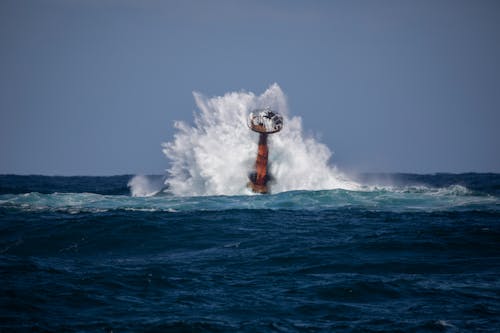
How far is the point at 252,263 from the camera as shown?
10.2 m

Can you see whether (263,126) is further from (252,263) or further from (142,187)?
(252,263)

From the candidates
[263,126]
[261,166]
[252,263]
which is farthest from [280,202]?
[252,263]

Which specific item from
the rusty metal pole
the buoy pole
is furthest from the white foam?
the rusty metal pole

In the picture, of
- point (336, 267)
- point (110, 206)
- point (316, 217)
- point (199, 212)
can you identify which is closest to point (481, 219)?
point (316, 217)

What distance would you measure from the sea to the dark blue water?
31 mm

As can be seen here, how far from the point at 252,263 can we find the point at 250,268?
362 mm

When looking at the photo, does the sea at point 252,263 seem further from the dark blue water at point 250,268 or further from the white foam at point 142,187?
the white foam at point 142,187

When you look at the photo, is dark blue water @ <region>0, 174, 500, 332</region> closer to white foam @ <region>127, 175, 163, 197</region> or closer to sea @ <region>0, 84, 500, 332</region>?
sea @ <region>0, 84, 500, 332</region>

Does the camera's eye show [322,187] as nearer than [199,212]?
No

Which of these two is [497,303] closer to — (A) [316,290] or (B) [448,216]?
(A) [316,290]

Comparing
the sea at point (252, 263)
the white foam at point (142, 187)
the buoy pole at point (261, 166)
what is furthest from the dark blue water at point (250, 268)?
the white foam at point (142, 187)

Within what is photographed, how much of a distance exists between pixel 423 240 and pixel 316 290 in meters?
4.40

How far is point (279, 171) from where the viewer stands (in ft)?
72.4

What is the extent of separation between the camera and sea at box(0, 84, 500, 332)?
721 cm
